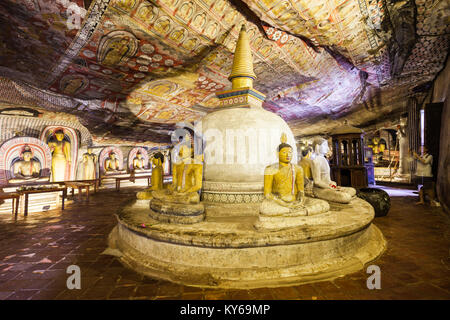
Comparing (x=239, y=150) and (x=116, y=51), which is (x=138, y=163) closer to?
(x=116, y=51)

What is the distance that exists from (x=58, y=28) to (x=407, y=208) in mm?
10747

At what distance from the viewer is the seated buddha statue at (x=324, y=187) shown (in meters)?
4.19

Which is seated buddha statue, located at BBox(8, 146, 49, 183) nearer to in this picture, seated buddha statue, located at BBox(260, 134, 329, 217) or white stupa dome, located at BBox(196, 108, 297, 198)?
white stupa dome, located at BBox(196, 108, 297, 198)

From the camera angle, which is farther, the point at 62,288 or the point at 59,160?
the point at 59,160

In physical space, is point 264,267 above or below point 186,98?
below

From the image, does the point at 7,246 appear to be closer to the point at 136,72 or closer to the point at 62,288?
the point at 62,288

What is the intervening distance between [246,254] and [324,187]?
9.06ft

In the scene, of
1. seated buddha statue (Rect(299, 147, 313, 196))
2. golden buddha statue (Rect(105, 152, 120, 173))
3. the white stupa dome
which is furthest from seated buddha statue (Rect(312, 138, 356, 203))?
golden buddha statue (Rect(105, 152, 120, 173))

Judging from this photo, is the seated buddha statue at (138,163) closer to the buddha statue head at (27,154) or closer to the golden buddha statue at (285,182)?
the buddha statue head at (27,154)

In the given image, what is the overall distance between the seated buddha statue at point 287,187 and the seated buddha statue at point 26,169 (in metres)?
9.89

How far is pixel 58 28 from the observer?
513 cm

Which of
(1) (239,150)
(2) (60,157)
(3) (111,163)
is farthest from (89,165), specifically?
(1) (239,150)

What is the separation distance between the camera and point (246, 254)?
2.63 m
